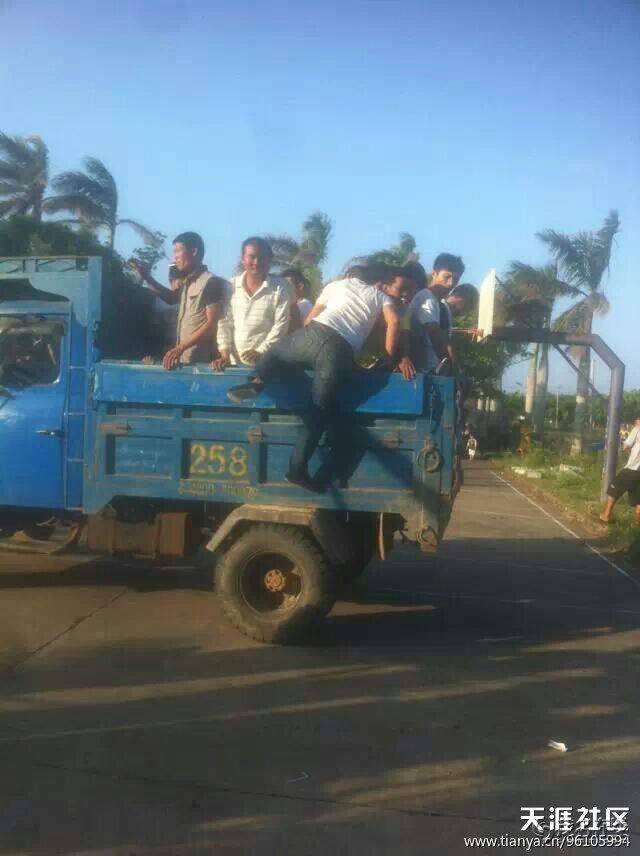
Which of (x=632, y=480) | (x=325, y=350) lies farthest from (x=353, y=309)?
(x=632, y=480)

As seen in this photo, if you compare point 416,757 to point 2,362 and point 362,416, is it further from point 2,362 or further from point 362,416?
point 2,362

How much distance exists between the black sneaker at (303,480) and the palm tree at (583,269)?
24.9 metres

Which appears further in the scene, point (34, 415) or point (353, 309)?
point (34, 415)

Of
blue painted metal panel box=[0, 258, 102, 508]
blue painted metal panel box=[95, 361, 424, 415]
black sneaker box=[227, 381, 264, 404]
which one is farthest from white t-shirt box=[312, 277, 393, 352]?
blue painted metal panel box=[0, 258, 102, 508]

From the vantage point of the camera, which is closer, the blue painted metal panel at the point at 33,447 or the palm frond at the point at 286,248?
the blue painted metal panel at the point at 33,447

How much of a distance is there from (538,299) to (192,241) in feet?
79.2

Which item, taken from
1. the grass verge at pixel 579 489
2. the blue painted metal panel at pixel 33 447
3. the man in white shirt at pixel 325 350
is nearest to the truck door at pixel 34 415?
the blue painted metal panel at pixel 33 447

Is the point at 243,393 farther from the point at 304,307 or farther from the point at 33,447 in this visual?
the point at 33,447

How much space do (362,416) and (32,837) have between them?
3.42 meters

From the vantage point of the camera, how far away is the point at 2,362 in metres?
7.02

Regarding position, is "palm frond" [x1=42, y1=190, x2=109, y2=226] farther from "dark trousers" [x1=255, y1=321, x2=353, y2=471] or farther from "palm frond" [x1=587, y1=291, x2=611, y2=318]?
"dark trousers" [x1=255, y1=321, x2=353, y2=471]

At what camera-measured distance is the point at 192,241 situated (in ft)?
22.1

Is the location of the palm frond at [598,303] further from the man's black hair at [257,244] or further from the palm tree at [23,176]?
the man's black hair at [257,244]

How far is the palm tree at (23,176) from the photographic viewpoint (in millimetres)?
29250
